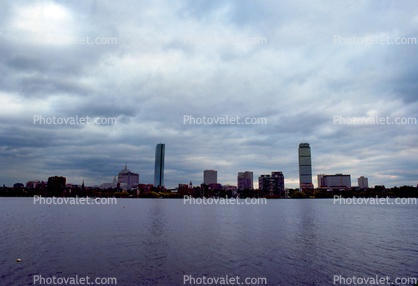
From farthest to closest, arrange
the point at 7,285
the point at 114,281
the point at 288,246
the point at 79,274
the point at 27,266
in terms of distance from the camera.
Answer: the point at 288,246 → the point at 27,266 → the point at 79,274 → the point at 114,281 → the point at 7,285

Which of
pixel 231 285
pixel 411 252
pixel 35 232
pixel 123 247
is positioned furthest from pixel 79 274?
pixel 411 252

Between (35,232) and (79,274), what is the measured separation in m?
40.3

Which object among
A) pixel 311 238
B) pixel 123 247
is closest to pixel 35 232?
pixel 123 247

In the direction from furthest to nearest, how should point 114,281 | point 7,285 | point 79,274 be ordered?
point 79,274, point 114,281, point 7,285

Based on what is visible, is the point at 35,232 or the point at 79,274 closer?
the point at 79,274

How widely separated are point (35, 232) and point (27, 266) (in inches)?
1316

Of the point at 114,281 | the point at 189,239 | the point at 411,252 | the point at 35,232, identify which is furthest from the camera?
the point at 35,232

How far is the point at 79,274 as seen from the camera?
32719 millimetres

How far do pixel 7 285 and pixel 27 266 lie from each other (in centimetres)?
756

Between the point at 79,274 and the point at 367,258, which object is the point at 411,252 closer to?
the point at 367,258

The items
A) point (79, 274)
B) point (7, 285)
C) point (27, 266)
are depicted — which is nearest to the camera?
point (7, 285)

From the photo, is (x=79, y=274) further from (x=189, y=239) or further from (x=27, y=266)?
(x=189, y=239)

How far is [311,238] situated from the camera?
5841 centimetres

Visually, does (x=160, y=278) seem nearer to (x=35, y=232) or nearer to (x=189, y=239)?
(x=189, y=239)
